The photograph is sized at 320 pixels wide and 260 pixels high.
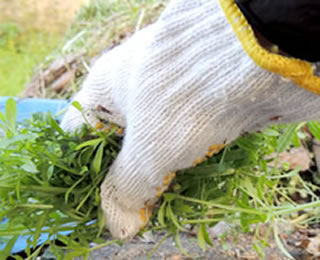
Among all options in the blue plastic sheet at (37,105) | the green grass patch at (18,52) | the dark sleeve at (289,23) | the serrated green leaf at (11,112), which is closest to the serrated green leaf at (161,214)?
the serrated green leaf at (11,112)

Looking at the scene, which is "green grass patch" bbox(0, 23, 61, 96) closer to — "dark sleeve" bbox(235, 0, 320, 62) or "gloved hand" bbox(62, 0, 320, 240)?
"gloved hand" bbox(62, 0, 320, 240)

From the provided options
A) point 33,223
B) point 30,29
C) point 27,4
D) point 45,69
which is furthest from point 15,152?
point 27,4

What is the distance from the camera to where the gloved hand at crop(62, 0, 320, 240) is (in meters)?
0.54

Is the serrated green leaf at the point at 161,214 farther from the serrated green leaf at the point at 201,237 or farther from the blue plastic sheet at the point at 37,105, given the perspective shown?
the blue plastic sheet at the point at 37,105

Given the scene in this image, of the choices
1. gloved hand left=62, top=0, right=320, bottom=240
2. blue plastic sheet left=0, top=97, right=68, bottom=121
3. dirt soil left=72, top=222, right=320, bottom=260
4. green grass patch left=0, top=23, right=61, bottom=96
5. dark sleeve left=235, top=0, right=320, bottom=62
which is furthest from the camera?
green grass patch left=0, top=23, right=61, bottom=96

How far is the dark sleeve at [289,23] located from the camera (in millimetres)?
401

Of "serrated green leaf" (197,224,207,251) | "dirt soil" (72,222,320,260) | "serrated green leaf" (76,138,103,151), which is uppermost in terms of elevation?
"serrated green leaf" (76,138,103,151)

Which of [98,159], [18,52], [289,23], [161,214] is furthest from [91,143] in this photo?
[18,52]

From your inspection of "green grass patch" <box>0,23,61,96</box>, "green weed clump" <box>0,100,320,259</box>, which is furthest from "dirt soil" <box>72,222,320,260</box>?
"green grass patch" <box>0,23,61,96</box>

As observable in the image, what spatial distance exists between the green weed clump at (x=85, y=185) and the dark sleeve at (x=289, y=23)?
285 millimetres

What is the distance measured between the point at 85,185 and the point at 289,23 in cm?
41

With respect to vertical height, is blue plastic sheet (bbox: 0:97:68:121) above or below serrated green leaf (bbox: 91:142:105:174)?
below

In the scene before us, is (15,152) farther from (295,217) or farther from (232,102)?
(295,217)

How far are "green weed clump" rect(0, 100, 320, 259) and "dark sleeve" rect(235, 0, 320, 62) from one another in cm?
29
